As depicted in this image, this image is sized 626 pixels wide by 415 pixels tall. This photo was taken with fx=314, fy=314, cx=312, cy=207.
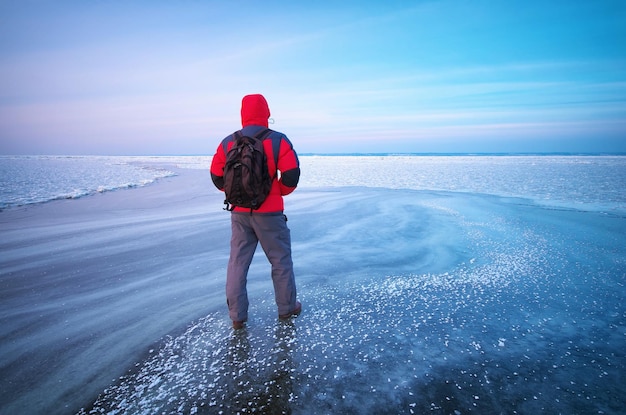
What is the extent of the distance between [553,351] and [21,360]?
4.31m

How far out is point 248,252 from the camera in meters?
3.03

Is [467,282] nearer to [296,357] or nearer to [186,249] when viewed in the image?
[296,357]

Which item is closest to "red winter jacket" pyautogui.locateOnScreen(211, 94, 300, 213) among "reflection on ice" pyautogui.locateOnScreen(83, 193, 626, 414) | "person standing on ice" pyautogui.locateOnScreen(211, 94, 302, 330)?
"person standing on ice" pyautogui.locateOnScreen(211, 94, 302, 330)

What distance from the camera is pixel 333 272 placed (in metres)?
4.41

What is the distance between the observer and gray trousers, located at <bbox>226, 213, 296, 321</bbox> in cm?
295

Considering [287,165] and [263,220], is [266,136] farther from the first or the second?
[263,220]

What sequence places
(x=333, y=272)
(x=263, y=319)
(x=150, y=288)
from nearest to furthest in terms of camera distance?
1. (x=263, y=319)
2. (x=150, y=288)
3. (x=333, y=272)

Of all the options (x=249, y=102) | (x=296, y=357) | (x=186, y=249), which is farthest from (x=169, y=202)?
(x=296, y=357)

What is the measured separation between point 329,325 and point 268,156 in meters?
1.70

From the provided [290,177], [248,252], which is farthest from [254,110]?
[248,252]

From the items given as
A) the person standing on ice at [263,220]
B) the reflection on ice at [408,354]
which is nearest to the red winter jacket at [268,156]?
the person standing on ice at [263,220]

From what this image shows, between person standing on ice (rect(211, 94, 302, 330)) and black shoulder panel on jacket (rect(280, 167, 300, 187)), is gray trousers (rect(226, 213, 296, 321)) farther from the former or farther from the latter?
black shoulder panel on jacket (rect(280, 167, 300, 187))

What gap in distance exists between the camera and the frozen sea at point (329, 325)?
2115 millimetres

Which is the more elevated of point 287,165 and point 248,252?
point 287,165
